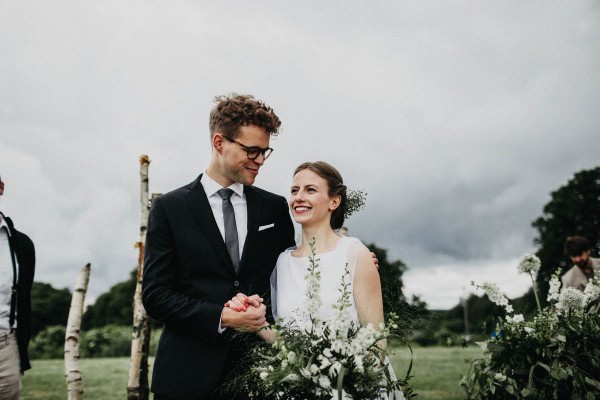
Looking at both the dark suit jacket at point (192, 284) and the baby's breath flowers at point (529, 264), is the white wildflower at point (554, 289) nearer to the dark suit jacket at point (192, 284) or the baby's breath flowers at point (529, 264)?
the baby's breath flowers at point (529, 264)

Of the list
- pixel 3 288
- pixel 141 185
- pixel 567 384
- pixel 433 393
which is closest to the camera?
pixel 567 384

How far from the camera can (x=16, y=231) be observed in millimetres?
5395

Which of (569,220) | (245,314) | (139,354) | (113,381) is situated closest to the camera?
(245,314)

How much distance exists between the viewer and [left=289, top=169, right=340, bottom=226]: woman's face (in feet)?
12.4

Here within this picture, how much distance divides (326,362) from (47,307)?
50.9 metres

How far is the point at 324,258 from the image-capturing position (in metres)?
3.73

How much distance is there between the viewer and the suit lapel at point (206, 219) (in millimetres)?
3359

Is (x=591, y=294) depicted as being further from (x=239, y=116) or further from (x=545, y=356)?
(x=239, y=116)

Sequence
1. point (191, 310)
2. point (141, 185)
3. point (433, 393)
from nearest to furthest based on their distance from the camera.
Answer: point (191, 310) < point (141, 185) < point (433, 393)

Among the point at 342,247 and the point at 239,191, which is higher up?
the point at 239,191

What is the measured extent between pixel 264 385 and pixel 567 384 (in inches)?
88.5

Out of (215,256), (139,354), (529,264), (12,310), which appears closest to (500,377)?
(529,264)

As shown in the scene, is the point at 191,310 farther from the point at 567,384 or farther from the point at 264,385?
the point at 567,384

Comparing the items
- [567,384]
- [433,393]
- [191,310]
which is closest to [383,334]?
[191,310]
